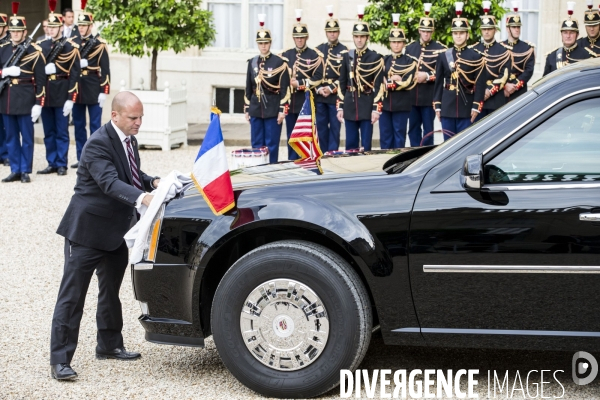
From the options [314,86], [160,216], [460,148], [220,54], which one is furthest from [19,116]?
[460,148]

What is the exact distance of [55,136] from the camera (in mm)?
13930

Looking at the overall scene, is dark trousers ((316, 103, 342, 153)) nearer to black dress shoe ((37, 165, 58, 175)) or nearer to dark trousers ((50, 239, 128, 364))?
black dress shoe ((37, 165, 58, 175))

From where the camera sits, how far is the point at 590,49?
41.2 feet

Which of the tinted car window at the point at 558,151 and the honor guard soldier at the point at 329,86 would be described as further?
the honor guard soldier at the point at 329,86

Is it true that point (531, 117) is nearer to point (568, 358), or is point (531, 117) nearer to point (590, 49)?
point (568, 358)

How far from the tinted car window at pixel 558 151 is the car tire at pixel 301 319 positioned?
900 mm

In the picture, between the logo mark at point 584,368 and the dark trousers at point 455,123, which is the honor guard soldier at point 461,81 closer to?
the dark trousers at point 455,123

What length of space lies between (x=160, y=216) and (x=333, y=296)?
1.04 metres

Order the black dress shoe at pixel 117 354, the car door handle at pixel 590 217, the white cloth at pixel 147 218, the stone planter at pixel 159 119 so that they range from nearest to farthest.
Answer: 1. the car door handle at pixel 590 217
2. the white cloth at pixel 147 218
3. the black dress shoe at pixel 117 354
4. the stone planter at pixel 159 119

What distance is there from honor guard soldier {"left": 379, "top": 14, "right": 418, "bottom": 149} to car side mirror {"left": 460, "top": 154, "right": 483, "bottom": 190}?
8202 millimetres

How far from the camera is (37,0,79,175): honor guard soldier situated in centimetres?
1386

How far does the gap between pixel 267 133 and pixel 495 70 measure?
3180 mm

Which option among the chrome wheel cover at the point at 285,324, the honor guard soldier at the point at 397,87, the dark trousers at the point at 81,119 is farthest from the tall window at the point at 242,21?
the chrome wheel cover at the point at 285,324

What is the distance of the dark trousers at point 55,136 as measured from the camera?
1388 cm
